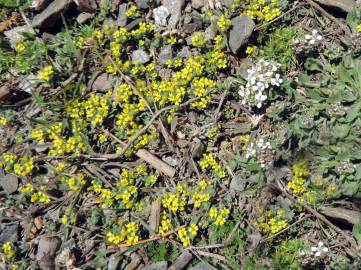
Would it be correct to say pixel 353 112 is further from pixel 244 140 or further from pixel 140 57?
pixel 140 57

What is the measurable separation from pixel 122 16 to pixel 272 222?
2955 mm

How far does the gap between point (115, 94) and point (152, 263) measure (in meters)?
1.96

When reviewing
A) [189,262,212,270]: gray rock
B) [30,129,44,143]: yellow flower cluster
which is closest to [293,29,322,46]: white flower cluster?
[189,262,212,270]: gray rock

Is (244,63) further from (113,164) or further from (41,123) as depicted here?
(41,123)

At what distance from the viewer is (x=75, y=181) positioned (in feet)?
16.4

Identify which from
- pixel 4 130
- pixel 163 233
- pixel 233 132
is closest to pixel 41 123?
pixel 4 130

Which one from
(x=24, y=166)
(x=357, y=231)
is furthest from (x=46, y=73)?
(x=357, y=231)

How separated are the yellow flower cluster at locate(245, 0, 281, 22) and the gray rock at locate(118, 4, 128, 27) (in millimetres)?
1440

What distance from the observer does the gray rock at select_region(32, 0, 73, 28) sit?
527 centimetres

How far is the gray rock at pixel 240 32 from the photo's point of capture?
16.5 feet

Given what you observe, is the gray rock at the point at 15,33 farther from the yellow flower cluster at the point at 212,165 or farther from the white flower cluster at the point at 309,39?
the white flower cluster at the point at 309,39

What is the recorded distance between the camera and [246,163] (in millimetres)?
4910

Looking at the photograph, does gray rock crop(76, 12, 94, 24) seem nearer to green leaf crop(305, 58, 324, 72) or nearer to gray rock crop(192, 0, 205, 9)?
gray rock crop(192, 0, 205, 9)

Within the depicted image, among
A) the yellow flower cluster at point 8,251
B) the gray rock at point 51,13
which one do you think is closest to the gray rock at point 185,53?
the gray rock at point 51,13
